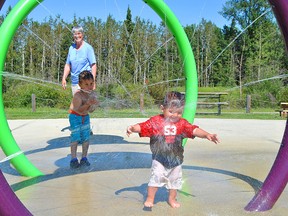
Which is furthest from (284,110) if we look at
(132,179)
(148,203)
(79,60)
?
(148,203)

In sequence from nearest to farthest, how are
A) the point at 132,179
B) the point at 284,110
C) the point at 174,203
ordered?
the point at 174,203 → the point at 132,179 → the point at 284,110

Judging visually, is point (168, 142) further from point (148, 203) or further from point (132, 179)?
point (132, 179)

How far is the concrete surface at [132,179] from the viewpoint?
3.33 metres

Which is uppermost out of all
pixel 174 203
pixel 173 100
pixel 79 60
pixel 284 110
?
pixel 79 60

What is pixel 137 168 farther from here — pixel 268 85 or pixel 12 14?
pixel 268 85

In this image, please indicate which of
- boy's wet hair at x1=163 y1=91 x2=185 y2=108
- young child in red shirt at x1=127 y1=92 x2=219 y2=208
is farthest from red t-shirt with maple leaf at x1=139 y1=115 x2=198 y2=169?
boy's wet hair at x1=163 y1=91 x2=185 y2=108

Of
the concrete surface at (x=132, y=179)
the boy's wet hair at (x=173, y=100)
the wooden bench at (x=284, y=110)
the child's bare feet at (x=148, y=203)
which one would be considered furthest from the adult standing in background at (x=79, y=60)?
the wooden bench at (x=284, y=110)

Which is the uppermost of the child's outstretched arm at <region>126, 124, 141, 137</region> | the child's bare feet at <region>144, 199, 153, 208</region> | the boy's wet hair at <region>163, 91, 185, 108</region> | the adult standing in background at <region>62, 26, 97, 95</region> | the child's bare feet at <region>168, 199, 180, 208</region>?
the adult standing in background at <region>62, 26, 97, 95</region>

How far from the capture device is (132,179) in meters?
4.33

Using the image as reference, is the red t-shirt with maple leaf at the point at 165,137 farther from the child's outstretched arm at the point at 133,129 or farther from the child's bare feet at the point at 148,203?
the child's bare feet at the point at 148,203

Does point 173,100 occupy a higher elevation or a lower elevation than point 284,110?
higher

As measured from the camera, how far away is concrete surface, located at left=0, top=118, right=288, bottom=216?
10.9ft

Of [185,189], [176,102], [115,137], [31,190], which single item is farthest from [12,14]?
[115,137]

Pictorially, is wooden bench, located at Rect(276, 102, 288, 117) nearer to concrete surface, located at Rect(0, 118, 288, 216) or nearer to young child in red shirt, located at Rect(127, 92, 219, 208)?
concrete surface, located at Rect(0, 118, 288, 216)
